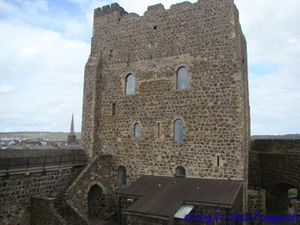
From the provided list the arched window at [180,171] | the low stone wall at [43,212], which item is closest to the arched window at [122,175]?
→ the arched window at [180,171]

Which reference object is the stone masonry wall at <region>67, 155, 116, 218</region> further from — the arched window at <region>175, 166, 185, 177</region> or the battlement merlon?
the battlement merlon

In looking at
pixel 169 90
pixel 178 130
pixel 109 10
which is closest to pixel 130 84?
pixel 169 90

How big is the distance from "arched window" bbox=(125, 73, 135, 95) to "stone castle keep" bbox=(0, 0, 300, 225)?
0.08m

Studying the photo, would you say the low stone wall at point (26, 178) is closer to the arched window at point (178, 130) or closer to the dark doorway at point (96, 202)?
the dark doorway at point (96, 202)

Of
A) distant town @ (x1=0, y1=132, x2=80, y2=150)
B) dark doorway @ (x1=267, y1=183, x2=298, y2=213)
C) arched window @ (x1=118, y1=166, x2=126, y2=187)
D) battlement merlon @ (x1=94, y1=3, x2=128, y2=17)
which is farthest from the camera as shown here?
distant town @ (x1=0, y1=132, x2=80, y2=150)

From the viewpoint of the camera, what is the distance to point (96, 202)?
15445 mm

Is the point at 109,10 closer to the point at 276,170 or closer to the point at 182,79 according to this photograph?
the point at 182,79

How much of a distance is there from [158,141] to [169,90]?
2835mm

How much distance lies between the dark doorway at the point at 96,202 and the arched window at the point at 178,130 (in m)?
5.08

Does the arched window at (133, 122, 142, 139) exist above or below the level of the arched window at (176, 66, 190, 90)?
below

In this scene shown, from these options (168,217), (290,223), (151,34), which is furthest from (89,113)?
(290,223)

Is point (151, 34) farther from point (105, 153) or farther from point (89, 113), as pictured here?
point (105, 153)

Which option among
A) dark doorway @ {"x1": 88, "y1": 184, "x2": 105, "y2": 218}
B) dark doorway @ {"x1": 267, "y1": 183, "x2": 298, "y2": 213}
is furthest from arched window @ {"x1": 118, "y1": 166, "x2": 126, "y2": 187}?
dark doorway @ {"x1": 267, "y1": 183, "x2": 298, "y2": 213}

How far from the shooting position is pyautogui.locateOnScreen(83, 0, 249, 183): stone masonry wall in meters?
13.5
